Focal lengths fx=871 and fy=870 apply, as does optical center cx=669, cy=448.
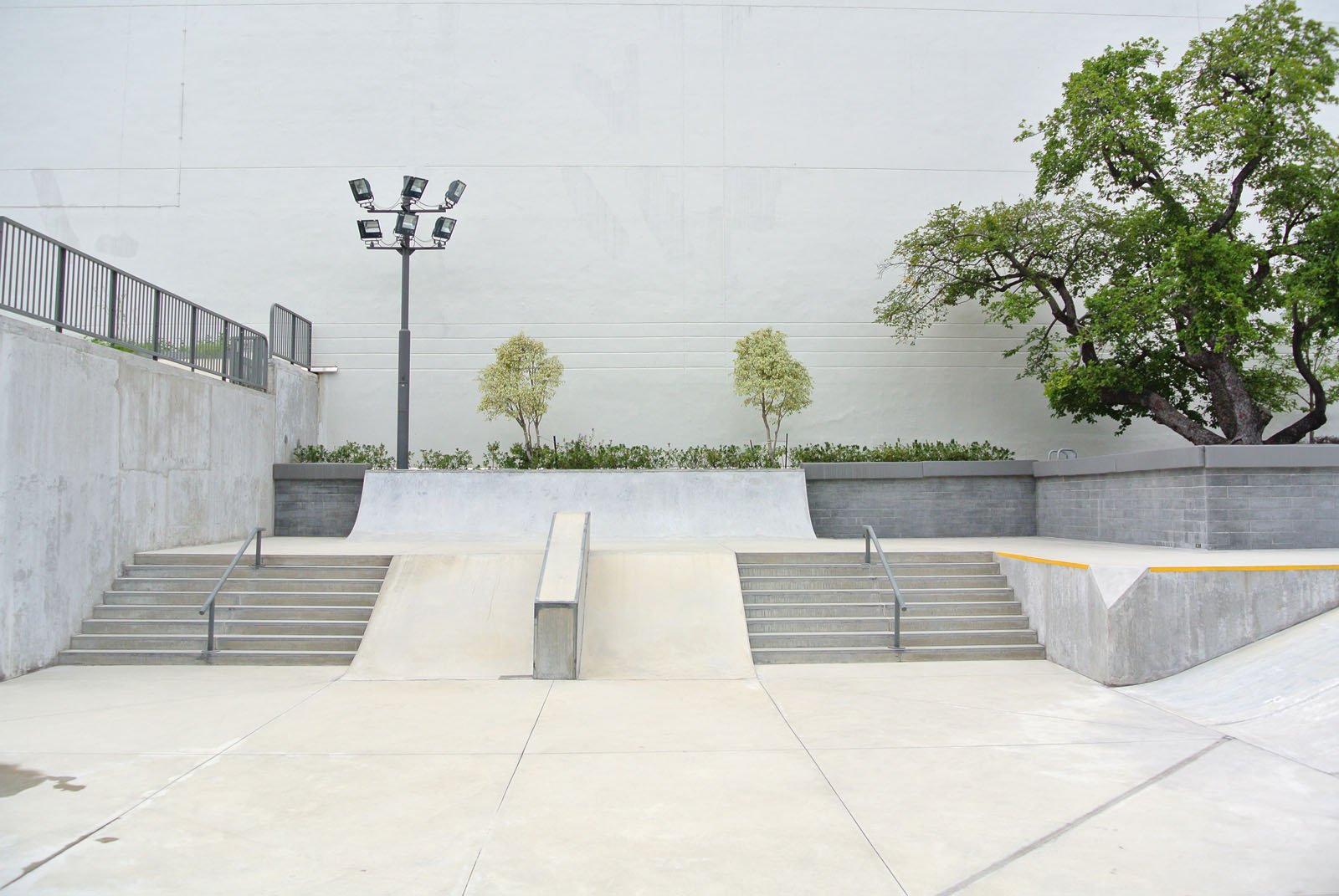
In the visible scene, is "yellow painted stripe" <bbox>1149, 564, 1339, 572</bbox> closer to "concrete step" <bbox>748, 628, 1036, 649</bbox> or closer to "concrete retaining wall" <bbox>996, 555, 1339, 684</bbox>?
"concrete retaining wall" <bbox>996, 555, 1339, 684</bbox>

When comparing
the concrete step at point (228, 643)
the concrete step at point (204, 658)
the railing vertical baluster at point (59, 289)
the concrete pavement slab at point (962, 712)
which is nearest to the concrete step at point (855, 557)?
the concrete pavement slab at point (962, 712)

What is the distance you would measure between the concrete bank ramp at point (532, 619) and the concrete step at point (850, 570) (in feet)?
1.17

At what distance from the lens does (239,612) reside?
897 cm

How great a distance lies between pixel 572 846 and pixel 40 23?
67.4ft

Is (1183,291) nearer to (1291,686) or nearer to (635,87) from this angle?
(1291,686)

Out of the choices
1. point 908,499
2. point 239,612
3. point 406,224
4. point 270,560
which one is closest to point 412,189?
point 406,224

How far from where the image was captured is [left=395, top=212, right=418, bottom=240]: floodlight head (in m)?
14.3

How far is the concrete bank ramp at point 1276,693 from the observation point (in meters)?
5.52

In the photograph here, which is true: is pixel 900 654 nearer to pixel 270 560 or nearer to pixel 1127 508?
pixel 1127 508

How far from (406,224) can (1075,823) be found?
13.1 metres

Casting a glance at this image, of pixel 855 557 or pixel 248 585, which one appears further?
pixel 855 557

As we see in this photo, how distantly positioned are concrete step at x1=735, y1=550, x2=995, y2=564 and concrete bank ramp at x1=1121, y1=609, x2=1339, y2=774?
308cm

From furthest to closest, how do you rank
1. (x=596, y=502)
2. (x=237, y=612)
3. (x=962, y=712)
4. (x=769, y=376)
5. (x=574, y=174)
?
1. (x=574, y=174)
2. (x=769, y=376)
3. (x=596, y=502)
4. (x=237, y=612)
5. (x=962, y=712)

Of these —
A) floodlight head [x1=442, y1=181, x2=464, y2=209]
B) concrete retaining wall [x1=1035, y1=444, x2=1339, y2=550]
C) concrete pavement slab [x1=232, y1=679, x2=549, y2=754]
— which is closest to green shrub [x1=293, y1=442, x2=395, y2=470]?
floodlight head [x1=442, y1=181, x2=464, y2=209]
